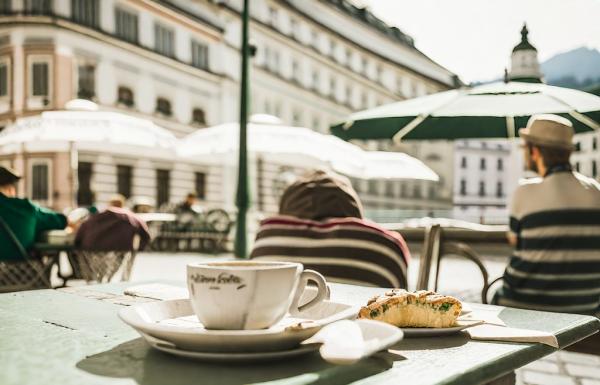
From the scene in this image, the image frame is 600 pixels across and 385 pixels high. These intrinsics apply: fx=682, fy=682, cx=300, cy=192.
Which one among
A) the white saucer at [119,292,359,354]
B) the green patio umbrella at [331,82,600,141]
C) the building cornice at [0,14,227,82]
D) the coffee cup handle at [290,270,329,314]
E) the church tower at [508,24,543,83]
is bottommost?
→ the white saucer at [119,292,359,354]

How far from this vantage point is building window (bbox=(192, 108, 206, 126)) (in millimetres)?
33234

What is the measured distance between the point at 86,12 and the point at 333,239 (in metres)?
27.0

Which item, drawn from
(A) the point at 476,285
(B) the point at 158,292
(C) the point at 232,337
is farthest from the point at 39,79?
(C) the point at 232,337

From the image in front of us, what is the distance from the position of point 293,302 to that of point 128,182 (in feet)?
95.7

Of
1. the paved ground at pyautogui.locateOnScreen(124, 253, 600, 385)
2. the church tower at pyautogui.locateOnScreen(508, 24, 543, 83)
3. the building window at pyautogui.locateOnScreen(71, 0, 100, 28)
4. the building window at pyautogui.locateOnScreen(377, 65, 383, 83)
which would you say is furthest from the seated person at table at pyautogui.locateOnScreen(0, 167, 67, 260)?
the building window at pyautogui.locateOnScreen(377, 65, 383, 83)

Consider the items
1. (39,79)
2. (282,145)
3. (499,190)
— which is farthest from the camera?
(499,190)

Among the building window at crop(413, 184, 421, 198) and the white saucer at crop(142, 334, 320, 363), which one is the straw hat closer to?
the white saucer at crop(142, 334, 320, 363)

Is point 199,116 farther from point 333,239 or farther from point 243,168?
point 333,239

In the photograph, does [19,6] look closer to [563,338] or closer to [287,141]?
[287,141]

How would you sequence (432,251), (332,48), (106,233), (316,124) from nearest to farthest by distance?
(432,251)
(106,233)
(316,124)
(332,48)

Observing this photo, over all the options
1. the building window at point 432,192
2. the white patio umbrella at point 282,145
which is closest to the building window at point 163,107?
the white patio umbrella at point 282,145

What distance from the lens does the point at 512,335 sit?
141cm

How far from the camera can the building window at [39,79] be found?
26.6 metres

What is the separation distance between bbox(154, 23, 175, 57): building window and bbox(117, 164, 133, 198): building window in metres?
5.66
